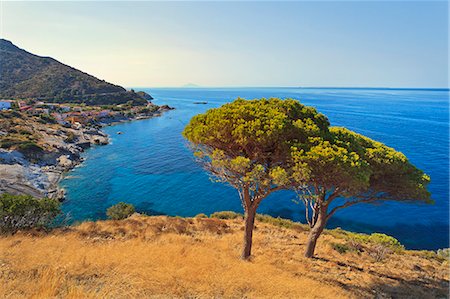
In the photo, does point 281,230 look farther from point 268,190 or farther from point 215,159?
point 215,159

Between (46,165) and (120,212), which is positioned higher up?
(46,165)

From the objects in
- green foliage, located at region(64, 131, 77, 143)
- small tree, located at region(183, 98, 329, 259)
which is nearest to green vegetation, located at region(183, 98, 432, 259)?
small tree, located at region(183, 98, 329, 259)

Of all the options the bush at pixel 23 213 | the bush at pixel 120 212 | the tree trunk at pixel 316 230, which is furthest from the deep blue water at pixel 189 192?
the tree trunk at pixel 316 230

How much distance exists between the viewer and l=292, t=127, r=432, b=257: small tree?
1010cm

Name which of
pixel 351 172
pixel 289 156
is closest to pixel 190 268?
pixel 289 156

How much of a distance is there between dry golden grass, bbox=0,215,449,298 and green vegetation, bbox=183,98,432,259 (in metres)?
3.00

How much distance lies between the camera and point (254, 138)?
10242 mm

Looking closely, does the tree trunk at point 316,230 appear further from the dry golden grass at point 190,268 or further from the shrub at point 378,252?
the shrub at point 378,252

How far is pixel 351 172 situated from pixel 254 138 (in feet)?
13.3

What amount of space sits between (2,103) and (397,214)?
97769 millimetres

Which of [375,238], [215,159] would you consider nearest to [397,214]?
[375,238]

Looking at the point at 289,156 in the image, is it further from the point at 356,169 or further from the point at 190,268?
the point at 190,268

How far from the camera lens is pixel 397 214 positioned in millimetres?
31188

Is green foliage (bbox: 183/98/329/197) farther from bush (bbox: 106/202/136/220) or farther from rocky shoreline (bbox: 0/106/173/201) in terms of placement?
rocky shoreline (bbox: 0/106/173/201)
